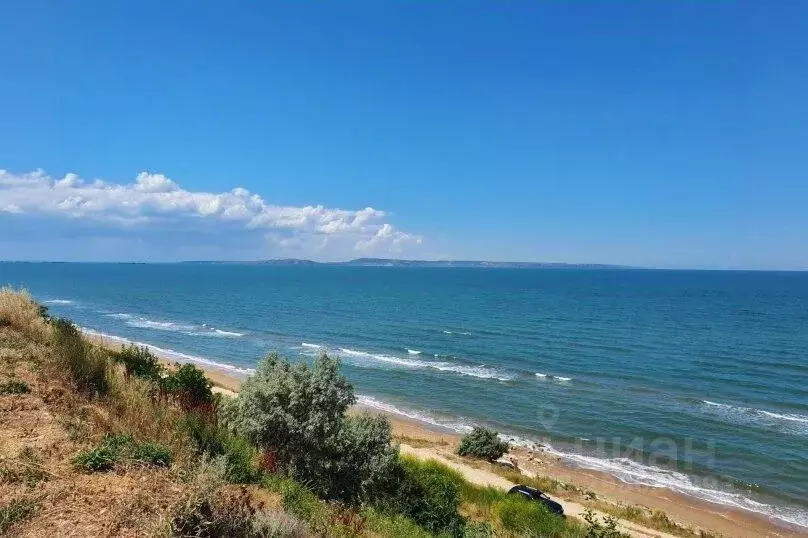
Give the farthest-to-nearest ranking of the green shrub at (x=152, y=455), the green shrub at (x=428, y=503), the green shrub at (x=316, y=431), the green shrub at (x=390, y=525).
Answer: the green shrub at (x=428, y=503) < the green shrub at (x=316, y=431) < the green shrub at (x=390, y=525) < the green shrub at (x=152, y=455)

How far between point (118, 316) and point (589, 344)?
214 ft

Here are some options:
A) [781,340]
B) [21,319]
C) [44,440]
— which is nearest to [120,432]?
[44,440]

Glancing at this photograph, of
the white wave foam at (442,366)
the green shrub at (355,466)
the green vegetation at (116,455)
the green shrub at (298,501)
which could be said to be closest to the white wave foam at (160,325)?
the white wave foam at (442,366)

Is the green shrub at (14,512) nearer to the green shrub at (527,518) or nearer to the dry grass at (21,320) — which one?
the dry grass at (21,320)

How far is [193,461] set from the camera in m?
7.69

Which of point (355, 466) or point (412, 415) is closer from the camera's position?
point (355, 466)

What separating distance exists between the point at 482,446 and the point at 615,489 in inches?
247

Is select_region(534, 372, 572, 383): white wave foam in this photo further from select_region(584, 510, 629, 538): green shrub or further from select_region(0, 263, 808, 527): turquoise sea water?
select_region(584, 510, 629, 538): green shrub

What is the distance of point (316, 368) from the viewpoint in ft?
42.2

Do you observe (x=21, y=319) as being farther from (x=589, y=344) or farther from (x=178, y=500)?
(x=589, y=344)

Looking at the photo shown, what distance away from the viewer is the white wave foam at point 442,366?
43.7 metres

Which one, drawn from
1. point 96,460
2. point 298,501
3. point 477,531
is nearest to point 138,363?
point 298,501

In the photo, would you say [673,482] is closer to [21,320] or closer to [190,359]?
[21,320]

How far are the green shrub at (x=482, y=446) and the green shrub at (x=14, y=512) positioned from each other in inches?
881
